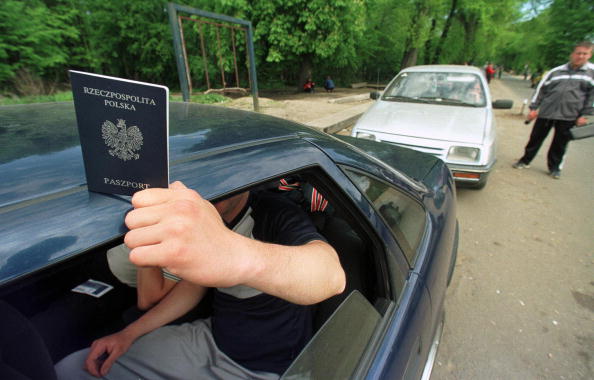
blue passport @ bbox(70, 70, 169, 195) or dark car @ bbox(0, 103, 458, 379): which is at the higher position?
blue passport @ bbox(70, 70, 169, 195)

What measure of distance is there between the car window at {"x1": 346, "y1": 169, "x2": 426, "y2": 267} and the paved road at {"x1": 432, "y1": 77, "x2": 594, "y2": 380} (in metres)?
1.02

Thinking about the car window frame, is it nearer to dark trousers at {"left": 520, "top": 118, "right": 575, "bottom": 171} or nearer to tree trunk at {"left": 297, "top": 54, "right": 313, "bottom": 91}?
dark trousers at {"left": 520, "top": 118, "right": 575, "bottom": 171}

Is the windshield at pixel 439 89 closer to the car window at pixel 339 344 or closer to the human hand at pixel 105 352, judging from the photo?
the car window at pixel 339 344

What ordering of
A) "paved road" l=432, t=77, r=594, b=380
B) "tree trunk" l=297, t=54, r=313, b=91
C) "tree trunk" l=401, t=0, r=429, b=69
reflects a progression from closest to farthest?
"paved road" l=432, t=77, r=594, b=380 → "tree trunk" l=297, t=54, r=313, b=91 → "tree trunk" l=401, t=0, r=429, b=69

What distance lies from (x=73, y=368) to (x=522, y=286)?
308 centimetres

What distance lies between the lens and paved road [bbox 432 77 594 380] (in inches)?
74.6

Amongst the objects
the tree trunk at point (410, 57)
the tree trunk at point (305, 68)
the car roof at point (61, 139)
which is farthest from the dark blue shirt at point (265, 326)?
the tree trunk at point (410, 57)

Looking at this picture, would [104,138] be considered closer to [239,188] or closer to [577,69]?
[239,188]

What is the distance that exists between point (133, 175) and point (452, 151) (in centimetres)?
363

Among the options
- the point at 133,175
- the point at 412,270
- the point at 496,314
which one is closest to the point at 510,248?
the point at 496,314

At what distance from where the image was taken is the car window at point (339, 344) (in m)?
0.82

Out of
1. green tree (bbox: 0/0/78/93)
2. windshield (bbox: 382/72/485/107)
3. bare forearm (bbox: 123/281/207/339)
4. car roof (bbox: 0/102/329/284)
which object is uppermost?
green tree (bbox: 0/0/78/93)

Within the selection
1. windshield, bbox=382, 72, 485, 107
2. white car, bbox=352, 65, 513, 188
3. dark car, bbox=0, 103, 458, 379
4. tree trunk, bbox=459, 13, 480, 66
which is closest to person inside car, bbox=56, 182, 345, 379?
dark car, bbox=0, 103, 458, 379

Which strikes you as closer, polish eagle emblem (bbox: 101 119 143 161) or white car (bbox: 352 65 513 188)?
polish eagle emblem (bbox: 101 119 143 161)
